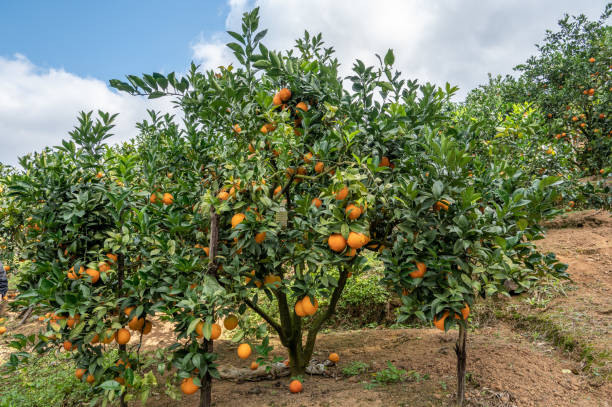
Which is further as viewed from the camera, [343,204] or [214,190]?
[214,190]

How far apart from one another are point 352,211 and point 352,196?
110 mm

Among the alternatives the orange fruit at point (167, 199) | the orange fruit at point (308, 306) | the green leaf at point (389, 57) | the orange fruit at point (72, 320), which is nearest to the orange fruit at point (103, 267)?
the orange fruit at point (72, 320)

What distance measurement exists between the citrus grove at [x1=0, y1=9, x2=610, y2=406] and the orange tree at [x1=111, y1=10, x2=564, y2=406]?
0.5 inches

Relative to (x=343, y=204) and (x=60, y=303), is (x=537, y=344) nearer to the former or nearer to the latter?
(x=343, y=204)

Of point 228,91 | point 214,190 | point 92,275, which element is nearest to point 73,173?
point 92,275

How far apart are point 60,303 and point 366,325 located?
14.1 feet

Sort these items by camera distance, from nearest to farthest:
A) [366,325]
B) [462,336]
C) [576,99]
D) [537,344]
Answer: [462,336]
[537,344]
[366,325]
[576,99]

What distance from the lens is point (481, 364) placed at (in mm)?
3184

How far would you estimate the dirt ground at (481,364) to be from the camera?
9.12ft

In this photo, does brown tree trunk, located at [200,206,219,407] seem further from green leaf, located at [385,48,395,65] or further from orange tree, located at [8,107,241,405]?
green leaf, located at [385,48,395,65]

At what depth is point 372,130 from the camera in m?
2.51

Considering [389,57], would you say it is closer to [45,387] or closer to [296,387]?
[296,387]

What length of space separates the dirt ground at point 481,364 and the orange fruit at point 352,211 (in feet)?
5.14

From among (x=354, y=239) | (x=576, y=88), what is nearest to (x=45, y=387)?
(x=354, y=239)
